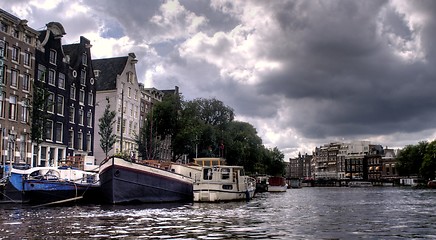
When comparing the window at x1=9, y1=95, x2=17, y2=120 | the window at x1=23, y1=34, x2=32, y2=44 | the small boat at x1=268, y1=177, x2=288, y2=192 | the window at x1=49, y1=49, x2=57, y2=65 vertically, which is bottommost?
the small boat at x1=268, y1=177, x2=288, y2=192

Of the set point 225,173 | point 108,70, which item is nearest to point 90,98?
point 108,70

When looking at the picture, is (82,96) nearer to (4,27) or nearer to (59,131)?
(59,131)

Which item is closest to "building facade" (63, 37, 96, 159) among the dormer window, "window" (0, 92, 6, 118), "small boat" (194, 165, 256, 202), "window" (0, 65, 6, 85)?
the dormer window

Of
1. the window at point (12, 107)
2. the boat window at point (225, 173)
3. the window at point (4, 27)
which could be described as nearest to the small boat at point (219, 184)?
the boat window at point (225, 173)

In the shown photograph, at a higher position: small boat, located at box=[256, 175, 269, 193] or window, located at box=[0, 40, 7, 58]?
window, located at box=[0, 40, 7, 58]

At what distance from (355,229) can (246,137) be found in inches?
3255

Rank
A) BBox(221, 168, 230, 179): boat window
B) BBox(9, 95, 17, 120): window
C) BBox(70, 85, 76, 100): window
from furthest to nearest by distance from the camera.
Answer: BBox(70, 85, 76, 100): window
BBox(9, 95, 17, 120): window
BBox(221, 168, 230, 179): boat window

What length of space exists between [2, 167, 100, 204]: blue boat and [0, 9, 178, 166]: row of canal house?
548cm

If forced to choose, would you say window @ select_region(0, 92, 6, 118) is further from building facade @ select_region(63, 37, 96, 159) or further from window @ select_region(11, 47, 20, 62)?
building facade @ select_region(63, 37, 96, 159)

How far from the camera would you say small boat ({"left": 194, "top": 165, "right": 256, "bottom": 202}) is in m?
46.6

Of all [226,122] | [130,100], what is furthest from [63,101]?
[226,122]

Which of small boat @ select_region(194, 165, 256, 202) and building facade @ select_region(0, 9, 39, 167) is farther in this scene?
building facade @ select_region(0, 9, 39, 167)

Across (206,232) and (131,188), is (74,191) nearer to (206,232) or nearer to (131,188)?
(131,188)

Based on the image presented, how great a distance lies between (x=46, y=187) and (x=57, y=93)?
2595 centimetres
